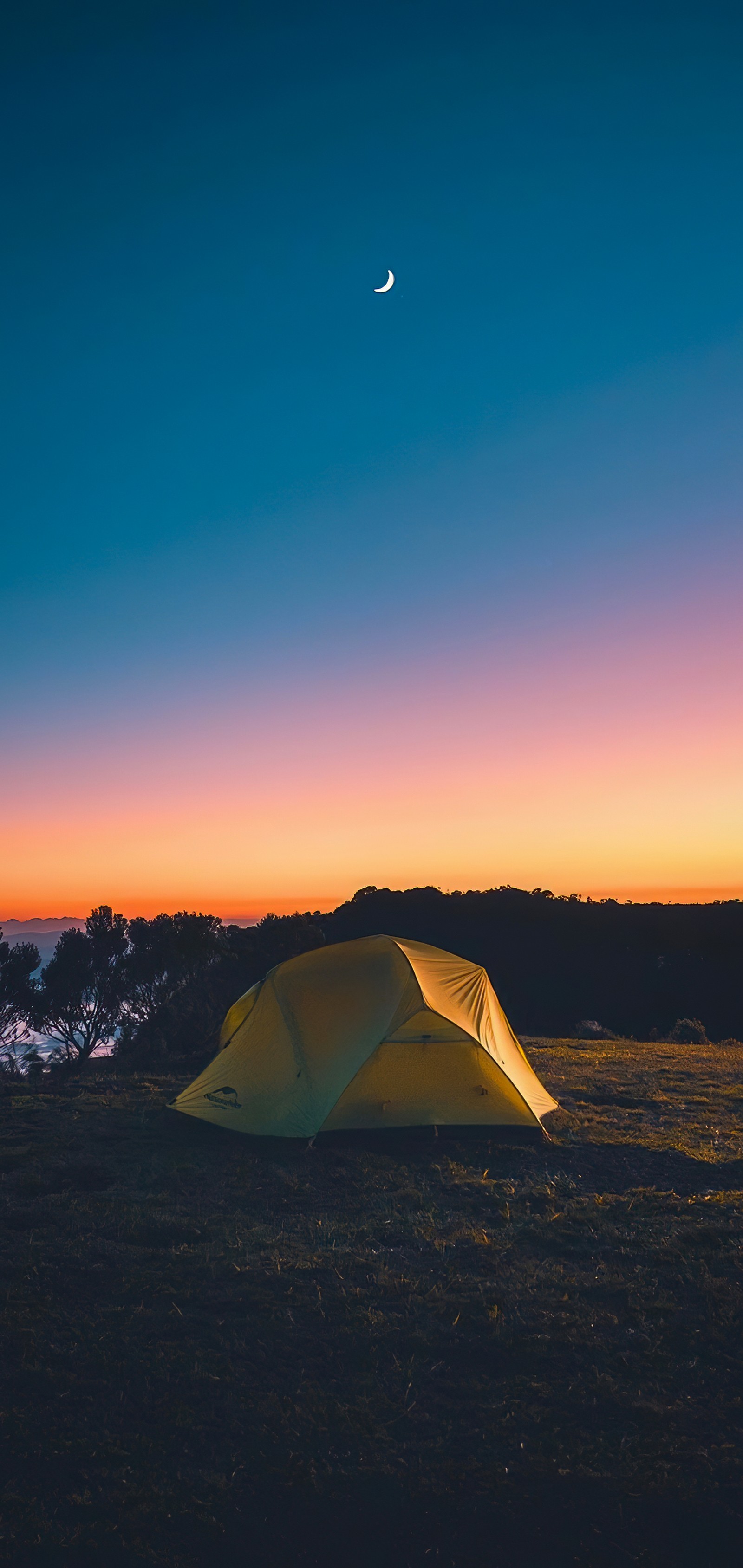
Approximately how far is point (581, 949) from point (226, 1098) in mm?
29936

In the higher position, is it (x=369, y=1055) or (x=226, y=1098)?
(x=369, y=1055)

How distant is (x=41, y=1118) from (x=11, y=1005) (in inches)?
521

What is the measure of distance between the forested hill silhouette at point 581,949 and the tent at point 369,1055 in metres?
16.2

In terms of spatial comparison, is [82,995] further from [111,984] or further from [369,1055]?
[369,1055]

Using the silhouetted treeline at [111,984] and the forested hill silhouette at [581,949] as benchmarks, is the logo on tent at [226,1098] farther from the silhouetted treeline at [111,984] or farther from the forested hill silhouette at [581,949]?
the forested hill silhouette at [581,949]

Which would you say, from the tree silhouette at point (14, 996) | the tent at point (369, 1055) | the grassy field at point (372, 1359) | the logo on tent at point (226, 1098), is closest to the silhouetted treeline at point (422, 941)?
the tree silhouette at point (14, 996)

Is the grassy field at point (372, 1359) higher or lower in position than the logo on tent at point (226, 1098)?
lower

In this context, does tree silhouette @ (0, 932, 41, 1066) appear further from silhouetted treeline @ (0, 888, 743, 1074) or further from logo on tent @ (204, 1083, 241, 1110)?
logo on tent @ (204, 1083, 241, 1110)

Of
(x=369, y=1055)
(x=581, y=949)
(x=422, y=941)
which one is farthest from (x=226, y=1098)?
(x=581, y=949)

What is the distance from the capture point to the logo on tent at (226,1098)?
36.4 feet

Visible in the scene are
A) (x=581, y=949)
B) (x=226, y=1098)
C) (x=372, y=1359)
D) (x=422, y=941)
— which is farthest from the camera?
(x=581, y=949)

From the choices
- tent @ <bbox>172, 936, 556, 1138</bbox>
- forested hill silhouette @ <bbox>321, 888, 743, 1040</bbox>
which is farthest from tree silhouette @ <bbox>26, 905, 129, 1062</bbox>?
tent @ <bbox>172, 936, 556, 1138</bbox>

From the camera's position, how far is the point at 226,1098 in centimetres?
1129

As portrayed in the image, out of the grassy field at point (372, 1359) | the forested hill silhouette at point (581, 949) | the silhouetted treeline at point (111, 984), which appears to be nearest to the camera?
the grassy field at point (372, 1359)
